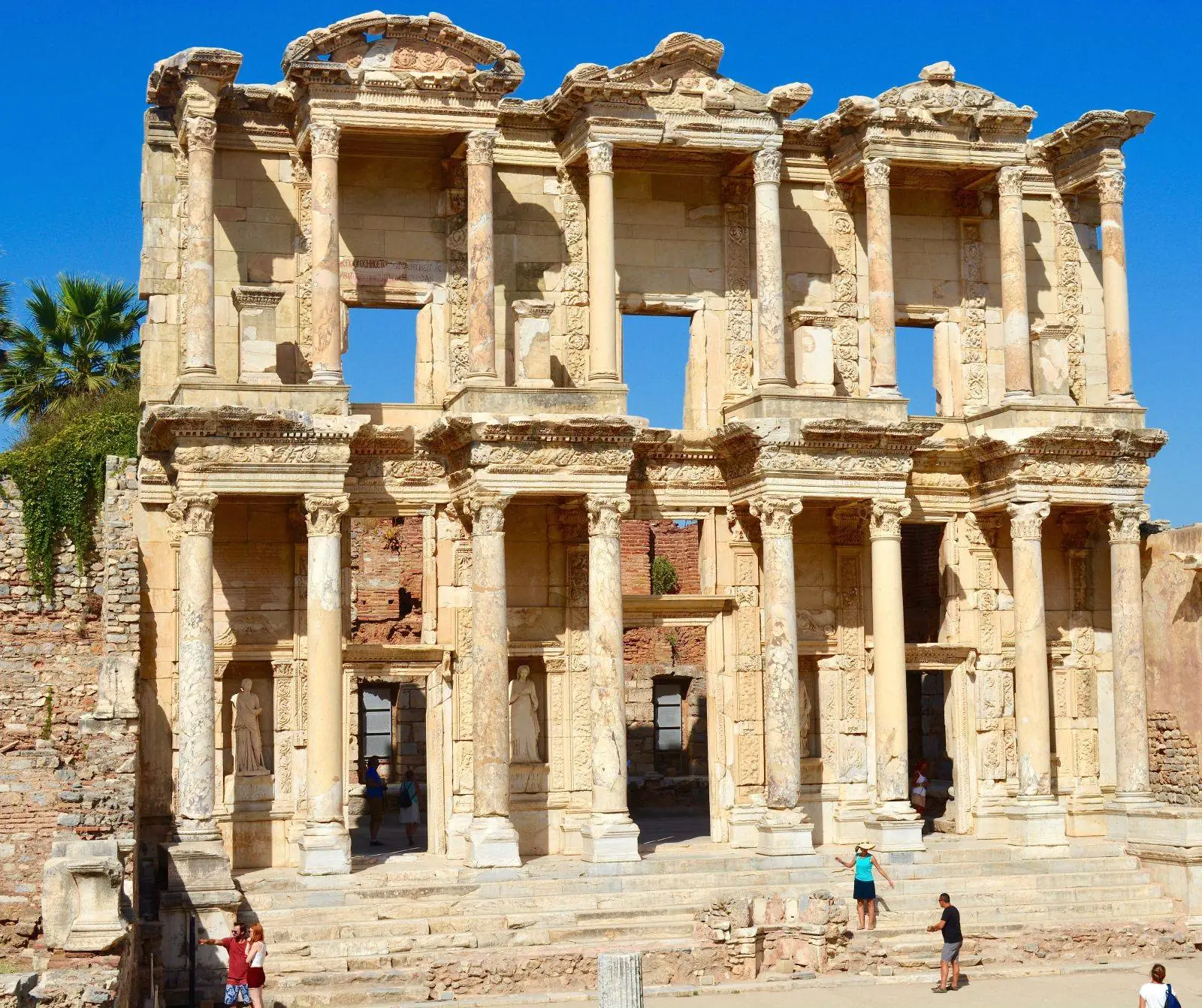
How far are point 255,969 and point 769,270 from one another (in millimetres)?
12250

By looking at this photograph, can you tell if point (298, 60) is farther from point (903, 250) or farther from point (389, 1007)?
point (389, 1007)

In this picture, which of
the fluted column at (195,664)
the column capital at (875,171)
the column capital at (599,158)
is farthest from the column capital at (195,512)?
the column capital at (875,171)

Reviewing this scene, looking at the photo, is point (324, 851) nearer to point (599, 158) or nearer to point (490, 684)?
point (490, 684)

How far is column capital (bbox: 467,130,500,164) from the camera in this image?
25.8 m

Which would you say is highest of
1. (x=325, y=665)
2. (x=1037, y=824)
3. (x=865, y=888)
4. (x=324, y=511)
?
(x=324, y=511)

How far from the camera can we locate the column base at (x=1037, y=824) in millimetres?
26875

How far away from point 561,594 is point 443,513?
2.07 meters

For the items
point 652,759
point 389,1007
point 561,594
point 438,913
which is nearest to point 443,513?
point 561,594

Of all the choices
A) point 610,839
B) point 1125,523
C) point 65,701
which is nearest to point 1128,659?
point 1125,523

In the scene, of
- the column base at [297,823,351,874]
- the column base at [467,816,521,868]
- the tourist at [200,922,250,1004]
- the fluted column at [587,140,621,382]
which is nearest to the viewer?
the tourist at [200,922,250,1004]

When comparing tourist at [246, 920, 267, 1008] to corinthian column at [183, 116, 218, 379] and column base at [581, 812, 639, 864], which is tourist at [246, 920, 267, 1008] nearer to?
column base at [581, 812, 639, 864]

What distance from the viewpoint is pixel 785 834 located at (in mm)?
25641

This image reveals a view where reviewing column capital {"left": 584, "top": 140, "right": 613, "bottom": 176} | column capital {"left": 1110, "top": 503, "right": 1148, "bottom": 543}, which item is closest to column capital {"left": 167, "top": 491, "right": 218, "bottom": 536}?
column capital {"left": 584, "top": 140, "right": 613, "bottom": 176}

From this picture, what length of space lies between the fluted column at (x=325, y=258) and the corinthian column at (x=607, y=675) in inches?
155
